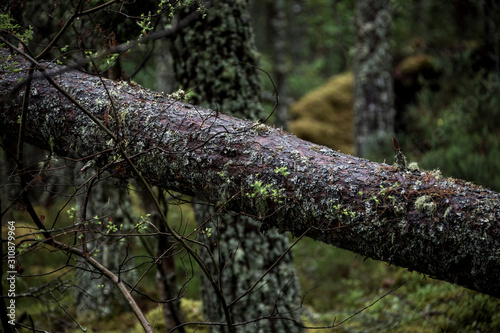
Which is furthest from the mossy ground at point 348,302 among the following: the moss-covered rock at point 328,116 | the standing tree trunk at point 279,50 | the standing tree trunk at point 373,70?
the standing tree trunk at point 279,50

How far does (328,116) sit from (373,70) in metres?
3.28

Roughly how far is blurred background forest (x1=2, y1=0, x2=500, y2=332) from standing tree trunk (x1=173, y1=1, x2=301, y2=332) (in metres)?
0.39

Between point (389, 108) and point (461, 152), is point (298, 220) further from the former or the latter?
point (389, 108)

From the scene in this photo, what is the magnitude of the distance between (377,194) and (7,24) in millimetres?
2066

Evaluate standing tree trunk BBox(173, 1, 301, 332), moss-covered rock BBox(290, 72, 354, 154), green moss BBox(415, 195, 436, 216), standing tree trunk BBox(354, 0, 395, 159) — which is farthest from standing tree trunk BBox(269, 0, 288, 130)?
green moss BBox(415, 195, 436, 216)

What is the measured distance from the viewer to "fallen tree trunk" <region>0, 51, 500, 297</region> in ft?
5.46

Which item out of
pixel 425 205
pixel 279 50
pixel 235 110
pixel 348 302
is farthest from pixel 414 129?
pixel 425 205

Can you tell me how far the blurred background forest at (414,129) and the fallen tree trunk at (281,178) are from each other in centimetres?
44

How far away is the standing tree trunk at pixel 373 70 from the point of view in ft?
23.4

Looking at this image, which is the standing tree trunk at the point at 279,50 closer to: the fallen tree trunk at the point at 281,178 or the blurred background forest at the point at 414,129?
the blurred background forest at the point at 414,129

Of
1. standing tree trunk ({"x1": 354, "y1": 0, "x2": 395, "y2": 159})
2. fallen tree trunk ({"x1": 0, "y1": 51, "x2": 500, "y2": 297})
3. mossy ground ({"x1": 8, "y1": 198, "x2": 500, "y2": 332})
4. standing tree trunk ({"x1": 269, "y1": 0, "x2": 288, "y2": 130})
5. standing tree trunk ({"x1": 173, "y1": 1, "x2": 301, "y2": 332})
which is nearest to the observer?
fallen tree trunk ({"x1": 0, "y1": 51, "x2": 500, "y2": 297})

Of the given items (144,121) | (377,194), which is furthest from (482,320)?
(144,121)

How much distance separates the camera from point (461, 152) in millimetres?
5445

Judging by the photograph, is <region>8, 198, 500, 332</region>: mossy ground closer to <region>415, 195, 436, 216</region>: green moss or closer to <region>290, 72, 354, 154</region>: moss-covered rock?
<region>415, 195, 436, 216</region>: green moss
